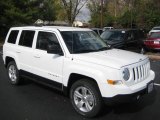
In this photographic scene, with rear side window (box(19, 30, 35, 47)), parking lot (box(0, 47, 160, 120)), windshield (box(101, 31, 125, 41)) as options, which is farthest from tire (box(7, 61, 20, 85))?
windshield (box(101, 31, 125, 41))

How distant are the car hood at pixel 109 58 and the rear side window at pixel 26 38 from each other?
6.02 ft

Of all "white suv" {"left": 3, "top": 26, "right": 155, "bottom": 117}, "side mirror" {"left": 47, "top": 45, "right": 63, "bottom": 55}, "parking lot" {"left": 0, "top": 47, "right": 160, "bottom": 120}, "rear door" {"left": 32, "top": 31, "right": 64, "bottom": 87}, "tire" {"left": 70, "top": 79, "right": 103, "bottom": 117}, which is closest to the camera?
"white suv" {"left": 3, "top": 26, "right": 155, "bottom": 117}

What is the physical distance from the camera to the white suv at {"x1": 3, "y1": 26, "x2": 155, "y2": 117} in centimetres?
531

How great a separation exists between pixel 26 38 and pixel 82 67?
8.18 feet

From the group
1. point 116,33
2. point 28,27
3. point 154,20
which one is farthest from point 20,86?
point 154,20

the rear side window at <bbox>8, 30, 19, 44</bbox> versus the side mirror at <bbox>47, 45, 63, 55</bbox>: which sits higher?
the rear side window at <bbox>8, 30, 19, 44</bbox>

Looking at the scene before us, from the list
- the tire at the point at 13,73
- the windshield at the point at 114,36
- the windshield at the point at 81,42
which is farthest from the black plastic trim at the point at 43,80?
the windshield at the point at 114,36

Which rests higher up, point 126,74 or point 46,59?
point 46,59

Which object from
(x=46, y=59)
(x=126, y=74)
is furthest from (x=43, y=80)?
(x=126, y=74)

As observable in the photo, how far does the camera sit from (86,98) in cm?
575

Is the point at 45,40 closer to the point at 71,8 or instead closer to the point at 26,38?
the point at 26,38

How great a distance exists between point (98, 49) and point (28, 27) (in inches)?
85.8

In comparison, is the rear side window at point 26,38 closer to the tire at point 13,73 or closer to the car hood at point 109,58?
the tire at point 13,73

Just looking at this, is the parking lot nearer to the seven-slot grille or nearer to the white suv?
the white suv
